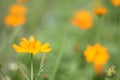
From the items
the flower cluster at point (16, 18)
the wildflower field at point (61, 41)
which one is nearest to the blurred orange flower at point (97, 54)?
the wildflower field at point (61, 41)

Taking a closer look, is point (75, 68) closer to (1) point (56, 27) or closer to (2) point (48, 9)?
(1) point (56, 27)

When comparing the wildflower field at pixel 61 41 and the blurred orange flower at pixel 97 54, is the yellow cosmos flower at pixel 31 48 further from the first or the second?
the blurred orange flower at pixel 97 54

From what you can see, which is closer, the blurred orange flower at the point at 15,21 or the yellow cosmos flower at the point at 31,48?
the yellow cosmos flower at the point at 31,48

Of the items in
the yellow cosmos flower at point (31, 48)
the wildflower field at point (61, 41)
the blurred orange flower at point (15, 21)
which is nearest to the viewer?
the yellow cosmos flower at point (31, 48)

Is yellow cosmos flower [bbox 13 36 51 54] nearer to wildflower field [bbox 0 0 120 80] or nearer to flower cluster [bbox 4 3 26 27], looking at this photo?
wildflower field [bbox 0 0 120 80]

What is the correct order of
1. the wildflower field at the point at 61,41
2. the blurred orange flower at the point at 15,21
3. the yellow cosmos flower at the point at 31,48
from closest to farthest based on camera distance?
the yellow cosmos flower at the point at 31,48 < the wildflower field at the point at 61,41 < the blurred orange flower at the point at 15,21

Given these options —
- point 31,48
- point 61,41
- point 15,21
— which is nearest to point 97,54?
point 61,41

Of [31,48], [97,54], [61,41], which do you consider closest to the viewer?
[31,48]

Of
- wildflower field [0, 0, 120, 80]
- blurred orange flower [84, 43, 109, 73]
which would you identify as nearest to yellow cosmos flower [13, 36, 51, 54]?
wildflower field [0, 0, 120, 80]

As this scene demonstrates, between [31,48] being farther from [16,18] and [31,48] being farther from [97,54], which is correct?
[16,18]

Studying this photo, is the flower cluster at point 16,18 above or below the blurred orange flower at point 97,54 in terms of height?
below
